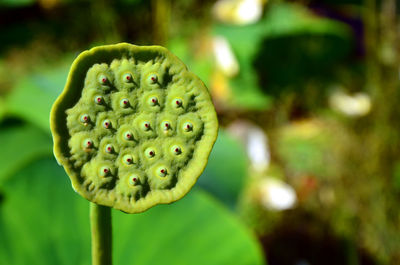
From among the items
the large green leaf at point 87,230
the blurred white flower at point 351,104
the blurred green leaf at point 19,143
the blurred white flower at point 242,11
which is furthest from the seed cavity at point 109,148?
the blurred white flower at point 351,104

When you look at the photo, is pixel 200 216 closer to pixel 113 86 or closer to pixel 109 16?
pixel 113 86

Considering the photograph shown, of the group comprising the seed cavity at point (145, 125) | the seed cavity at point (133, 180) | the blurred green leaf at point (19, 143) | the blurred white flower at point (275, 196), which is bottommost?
the blurred white flower at point (275, 196)

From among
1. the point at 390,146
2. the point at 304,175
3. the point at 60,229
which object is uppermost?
the point at 60,229

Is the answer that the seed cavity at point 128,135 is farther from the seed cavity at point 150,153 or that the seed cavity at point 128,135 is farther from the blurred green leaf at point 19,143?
the blurred green leaf at point 19,143

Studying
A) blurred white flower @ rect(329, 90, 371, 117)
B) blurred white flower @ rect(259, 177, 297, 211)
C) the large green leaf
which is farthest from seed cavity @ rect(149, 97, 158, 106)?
blurred white flower @ rect(329, 90, 371, 117)

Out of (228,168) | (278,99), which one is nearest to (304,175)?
(278,99)

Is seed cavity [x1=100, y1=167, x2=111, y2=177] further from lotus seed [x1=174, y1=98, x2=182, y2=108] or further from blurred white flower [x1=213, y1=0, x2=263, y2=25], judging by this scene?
blurred white flower [x1=213, y1=0, x2=263, y2=25]
